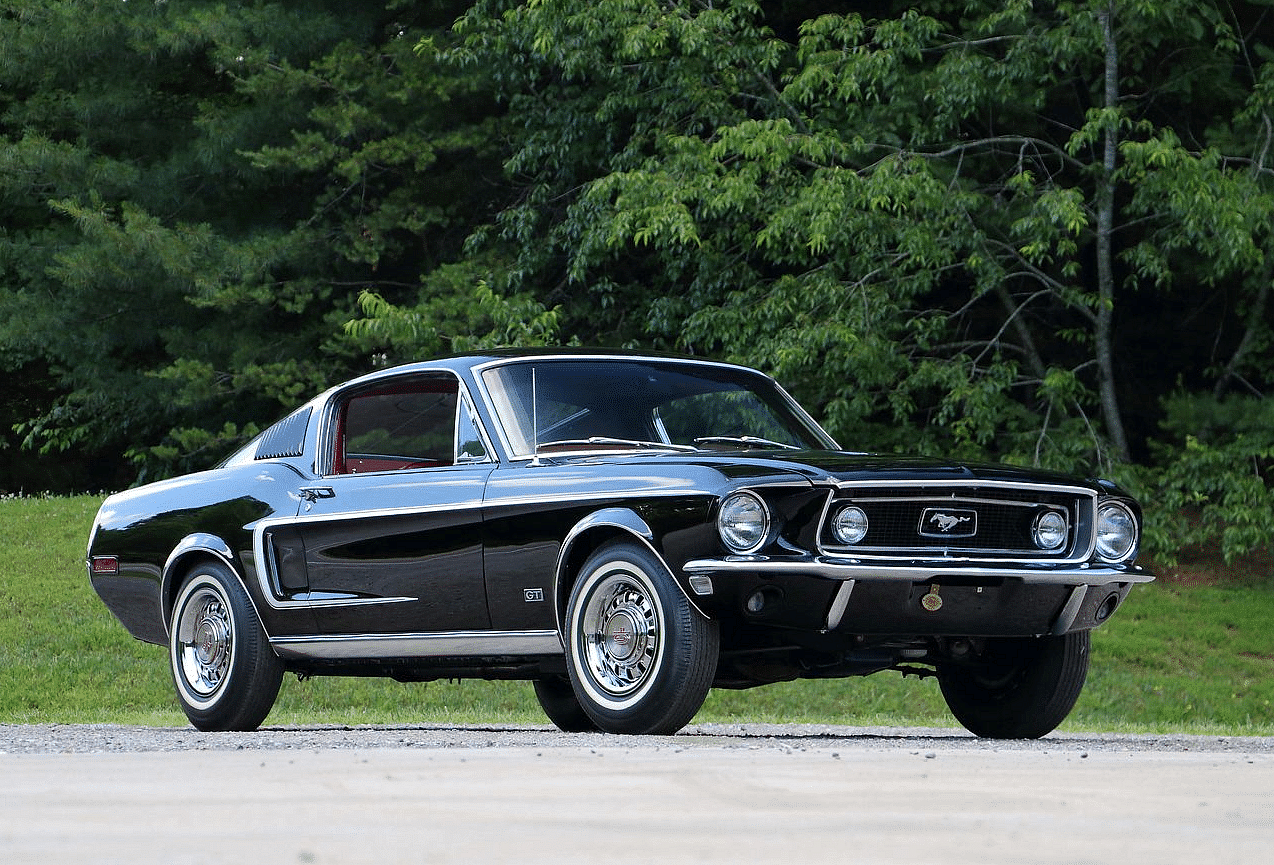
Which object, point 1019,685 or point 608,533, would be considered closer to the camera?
point 608,533

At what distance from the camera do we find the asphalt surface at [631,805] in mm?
4324

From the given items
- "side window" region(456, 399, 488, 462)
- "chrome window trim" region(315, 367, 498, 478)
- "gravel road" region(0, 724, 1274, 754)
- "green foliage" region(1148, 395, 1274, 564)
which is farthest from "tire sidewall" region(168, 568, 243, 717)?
"green foliage" region(1148, 395, 1274, 564)

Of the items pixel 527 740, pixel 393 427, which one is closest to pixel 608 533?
pixel 527 740

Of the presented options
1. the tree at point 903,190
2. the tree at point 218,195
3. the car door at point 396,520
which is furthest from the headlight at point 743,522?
the tree at point 218,195

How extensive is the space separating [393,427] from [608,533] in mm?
2184

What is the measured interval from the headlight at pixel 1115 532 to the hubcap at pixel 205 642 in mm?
4100

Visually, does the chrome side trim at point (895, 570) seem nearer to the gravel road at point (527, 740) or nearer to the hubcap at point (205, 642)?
the gravel road at point (527, 740)

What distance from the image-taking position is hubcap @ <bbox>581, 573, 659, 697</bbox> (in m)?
7.88

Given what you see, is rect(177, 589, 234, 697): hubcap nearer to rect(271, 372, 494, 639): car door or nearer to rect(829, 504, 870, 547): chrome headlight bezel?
rect(271, 372, 494, 639): car door

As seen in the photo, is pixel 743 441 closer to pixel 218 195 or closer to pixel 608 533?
pixel 608 533

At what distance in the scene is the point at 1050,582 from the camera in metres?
8.23

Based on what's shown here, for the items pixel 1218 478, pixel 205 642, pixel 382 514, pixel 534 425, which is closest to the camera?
pixel 534 425

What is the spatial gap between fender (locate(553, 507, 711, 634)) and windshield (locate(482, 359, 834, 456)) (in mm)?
671

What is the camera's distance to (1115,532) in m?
8.70
